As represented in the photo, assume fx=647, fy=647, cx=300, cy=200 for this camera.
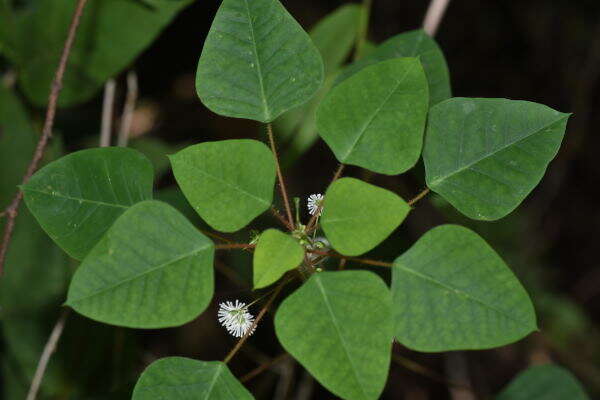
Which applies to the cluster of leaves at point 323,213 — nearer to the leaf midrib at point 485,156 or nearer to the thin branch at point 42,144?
the leaf midrib at point 485,156

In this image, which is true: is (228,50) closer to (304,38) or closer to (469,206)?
(304,38)

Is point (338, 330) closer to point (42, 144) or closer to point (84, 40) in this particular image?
point (42, 144)

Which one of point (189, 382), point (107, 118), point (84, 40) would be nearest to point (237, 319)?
point (189, 382)

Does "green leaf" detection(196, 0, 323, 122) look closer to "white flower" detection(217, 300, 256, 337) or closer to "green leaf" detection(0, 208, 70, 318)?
"white flower" detection(217, 300, 256, 337)

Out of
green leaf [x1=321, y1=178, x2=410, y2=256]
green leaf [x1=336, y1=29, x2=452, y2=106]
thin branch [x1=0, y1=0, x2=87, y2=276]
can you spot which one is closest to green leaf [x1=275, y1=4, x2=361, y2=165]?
green leaf [x1=336, y1=29, x2=452, y2=106]

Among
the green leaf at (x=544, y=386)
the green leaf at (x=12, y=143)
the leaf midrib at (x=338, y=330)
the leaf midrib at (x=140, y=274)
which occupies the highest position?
the leaf midrib at (x=140, y=274)

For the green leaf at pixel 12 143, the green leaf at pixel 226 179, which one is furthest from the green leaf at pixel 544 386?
the green leaf at pixel 12 143
